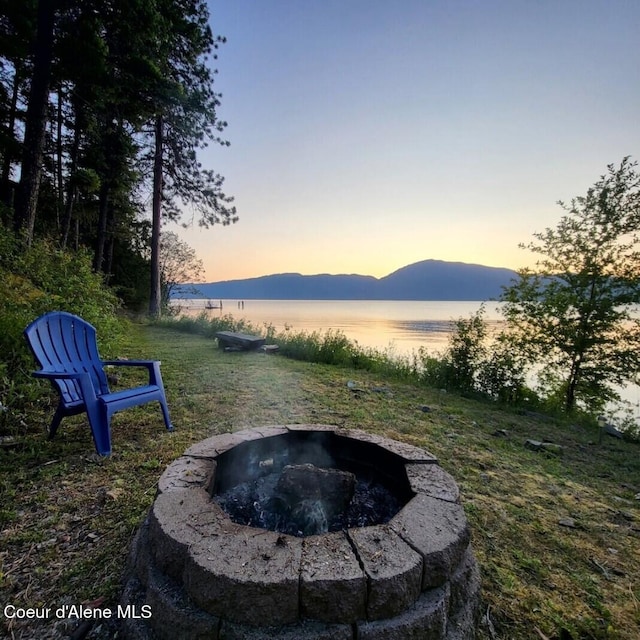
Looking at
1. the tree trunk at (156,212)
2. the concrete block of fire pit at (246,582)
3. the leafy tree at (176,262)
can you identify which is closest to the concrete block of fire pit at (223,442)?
the concrete block of fire pit at (246,582)

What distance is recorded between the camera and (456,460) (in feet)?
9.37

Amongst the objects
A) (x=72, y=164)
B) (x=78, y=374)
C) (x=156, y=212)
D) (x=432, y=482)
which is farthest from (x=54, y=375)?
(x=156, y=212)

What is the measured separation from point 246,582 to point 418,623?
24.0 inches

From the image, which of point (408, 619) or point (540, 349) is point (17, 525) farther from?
point (540, 349)

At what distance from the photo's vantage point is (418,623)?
1.13 meters

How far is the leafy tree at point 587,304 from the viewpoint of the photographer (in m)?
5.71

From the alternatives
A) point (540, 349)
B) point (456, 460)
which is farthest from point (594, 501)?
point (540, 349)

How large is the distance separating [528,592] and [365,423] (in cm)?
210

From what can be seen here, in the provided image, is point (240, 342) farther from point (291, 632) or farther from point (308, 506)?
point (291, 632)

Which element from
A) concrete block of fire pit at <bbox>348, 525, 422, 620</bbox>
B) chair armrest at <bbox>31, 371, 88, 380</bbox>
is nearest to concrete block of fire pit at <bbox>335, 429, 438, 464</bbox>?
concrete block of fire pit at <bbox>348, 525, 422, 620</bbox>

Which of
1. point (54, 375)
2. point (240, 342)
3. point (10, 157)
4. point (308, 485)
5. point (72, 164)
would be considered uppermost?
point (72, 164)

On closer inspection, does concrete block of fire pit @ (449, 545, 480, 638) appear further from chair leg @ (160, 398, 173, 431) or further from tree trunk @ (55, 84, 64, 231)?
tree trunk @ (55, 84, 64, 231)

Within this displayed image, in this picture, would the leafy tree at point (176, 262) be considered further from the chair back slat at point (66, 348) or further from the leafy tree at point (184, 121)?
the chair back slat at point (66, 348)

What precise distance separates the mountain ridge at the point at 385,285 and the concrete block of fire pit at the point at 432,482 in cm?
10567
